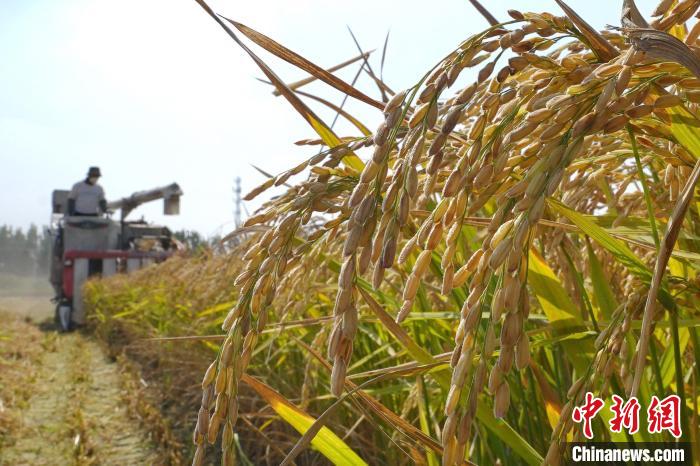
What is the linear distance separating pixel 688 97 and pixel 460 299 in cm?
71

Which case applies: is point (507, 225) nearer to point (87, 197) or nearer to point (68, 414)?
point (68, 414)

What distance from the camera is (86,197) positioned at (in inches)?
585

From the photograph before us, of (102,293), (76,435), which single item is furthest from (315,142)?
(102,293)

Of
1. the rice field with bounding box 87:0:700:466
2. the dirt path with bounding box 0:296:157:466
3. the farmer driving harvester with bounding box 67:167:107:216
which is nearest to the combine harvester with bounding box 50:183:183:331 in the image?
the farmer driving harvester with bounding box 67:167:107:216

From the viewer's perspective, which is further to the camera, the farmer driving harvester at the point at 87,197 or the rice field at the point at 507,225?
the farmer driving harvester at the point at 87,197

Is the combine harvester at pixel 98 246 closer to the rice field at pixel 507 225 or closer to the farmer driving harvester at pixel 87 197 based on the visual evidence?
the farmer driving harvester at pixel 87 197

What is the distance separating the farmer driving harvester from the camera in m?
14.9

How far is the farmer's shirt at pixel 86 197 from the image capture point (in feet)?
48.7

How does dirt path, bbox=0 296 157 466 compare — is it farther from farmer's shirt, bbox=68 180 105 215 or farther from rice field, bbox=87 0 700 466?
farmer's shirt, bbox=68 180 105 215

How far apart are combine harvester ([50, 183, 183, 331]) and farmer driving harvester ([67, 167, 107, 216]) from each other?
0.81ft

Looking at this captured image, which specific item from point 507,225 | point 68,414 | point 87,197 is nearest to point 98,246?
point 87,197

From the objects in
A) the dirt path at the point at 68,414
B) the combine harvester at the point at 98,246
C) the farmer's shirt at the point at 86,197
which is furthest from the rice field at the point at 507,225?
the farmer's shirt at the point at 86,197

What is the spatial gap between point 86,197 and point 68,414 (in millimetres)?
10978

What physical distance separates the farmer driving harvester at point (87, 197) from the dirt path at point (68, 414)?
711cm
